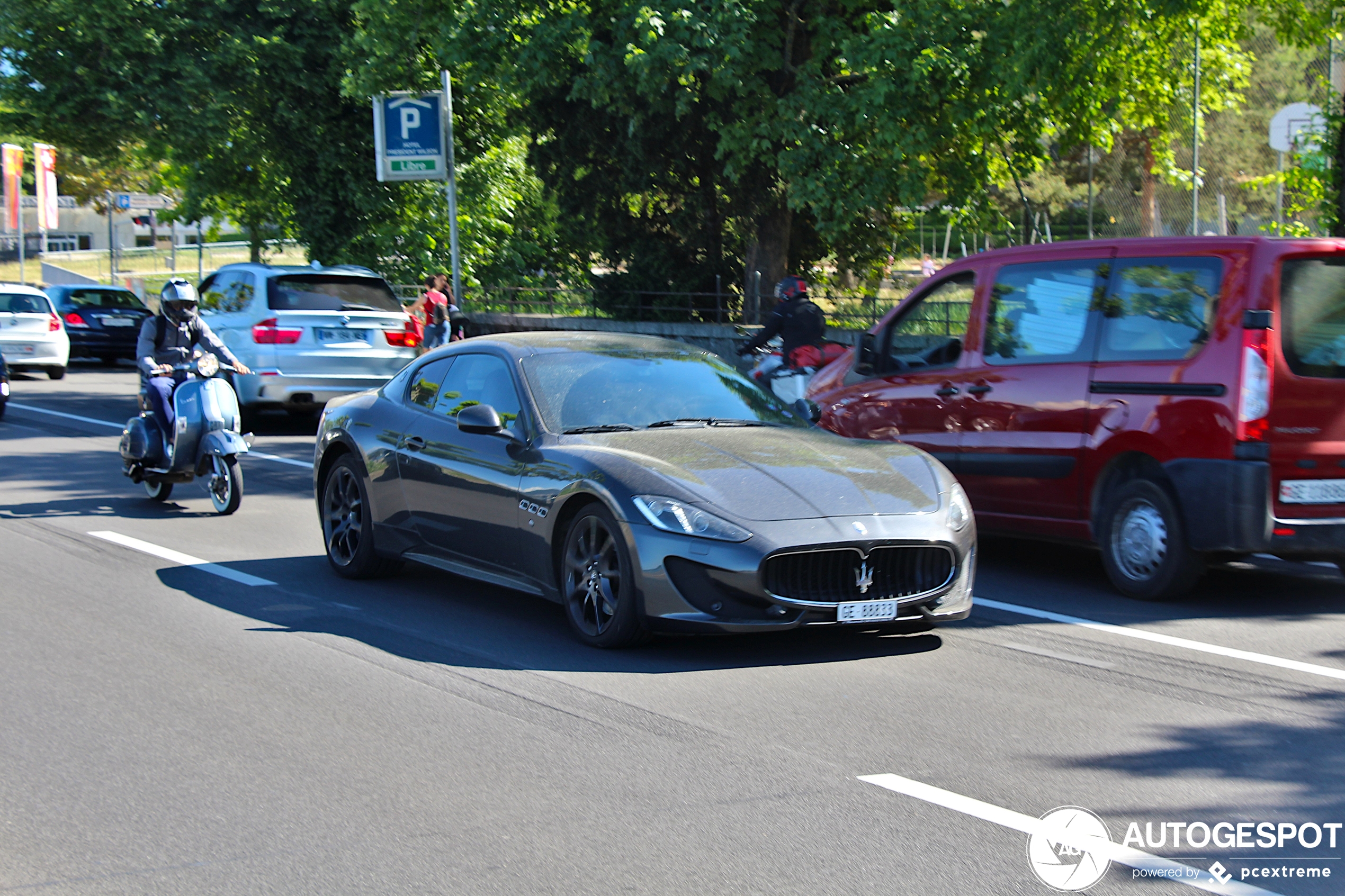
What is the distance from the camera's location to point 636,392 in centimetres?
799

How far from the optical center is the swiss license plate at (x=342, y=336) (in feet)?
57.1

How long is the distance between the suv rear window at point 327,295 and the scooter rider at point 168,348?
5.44m

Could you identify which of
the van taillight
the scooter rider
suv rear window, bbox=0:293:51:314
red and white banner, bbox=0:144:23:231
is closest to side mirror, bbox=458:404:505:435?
the van taillight

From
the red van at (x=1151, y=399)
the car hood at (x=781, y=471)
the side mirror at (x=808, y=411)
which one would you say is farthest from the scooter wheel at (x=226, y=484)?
the red van at (x=1151, y=399)

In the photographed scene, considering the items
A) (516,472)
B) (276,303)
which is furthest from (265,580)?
(276,303)

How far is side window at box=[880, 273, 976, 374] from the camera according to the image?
9750mm

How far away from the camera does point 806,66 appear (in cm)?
1928

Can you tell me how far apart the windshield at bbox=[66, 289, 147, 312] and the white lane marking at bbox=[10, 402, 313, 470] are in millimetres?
9950

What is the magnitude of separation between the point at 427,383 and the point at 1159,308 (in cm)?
A: 403

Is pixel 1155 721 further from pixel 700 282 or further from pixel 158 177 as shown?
pixel 158 177

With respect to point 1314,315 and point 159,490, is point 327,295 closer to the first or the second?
point 159,490

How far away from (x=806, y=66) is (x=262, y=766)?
1542 cm

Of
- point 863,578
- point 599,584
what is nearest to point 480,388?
point 599,584

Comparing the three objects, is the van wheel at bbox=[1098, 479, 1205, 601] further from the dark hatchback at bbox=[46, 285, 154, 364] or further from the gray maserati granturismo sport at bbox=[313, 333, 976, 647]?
the dark hatchback at bbox=[46, 285, 154, 364]
